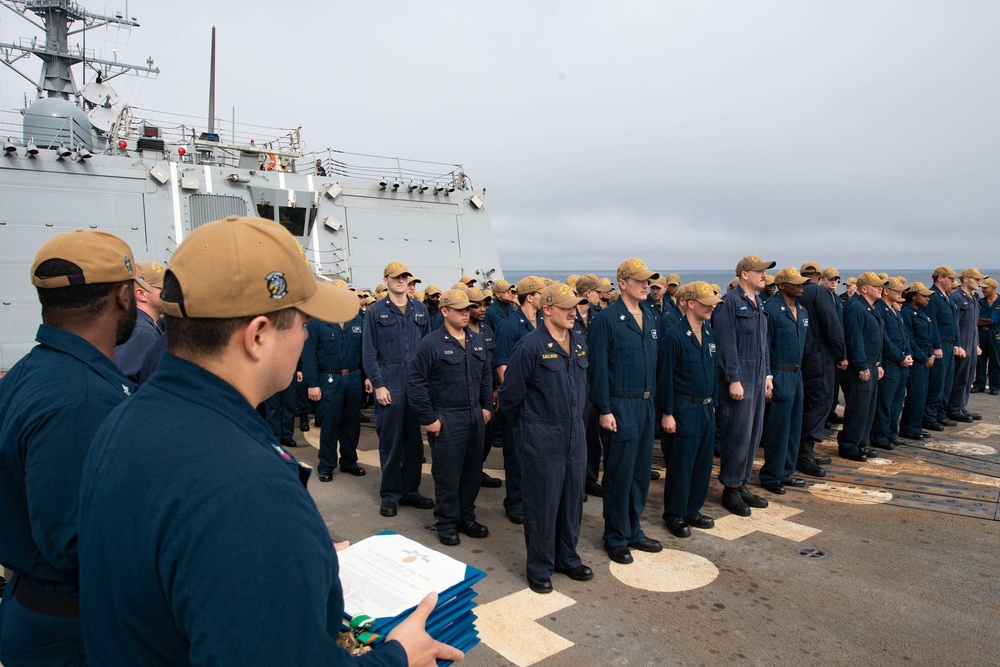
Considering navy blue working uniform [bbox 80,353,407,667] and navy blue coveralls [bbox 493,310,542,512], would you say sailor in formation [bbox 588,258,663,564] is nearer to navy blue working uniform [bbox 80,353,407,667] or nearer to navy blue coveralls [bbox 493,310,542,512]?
navy blue coveralls [bbox 493,310,542,512]

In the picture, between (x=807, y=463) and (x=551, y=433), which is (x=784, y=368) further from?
(x=551, y=433)

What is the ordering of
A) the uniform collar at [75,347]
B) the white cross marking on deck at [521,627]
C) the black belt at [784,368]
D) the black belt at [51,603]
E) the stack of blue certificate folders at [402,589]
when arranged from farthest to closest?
the black belt at [784,368]
the white cross marking on deck at [521,627]
the uniform collar at [75,347]
the black belt at [51,603]
the stack of blue certificate folders at [402,589]

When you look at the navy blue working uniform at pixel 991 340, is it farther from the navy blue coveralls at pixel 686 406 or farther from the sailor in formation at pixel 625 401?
the sailor in formation at pixel 625 401

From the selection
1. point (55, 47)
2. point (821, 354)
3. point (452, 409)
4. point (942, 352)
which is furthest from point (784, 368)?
point (55, 47)

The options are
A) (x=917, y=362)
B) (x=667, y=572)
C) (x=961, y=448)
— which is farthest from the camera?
(x=917, y=362)

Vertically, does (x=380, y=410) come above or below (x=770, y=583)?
above

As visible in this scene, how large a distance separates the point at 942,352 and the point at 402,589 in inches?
395

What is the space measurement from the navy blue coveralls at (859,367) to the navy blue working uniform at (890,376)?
0.31 m

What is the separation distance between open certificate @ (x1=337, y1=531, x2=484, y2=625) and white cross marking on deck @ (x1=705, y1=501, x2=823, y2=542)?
4.07 metres

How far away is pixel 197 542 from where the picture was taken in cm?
99

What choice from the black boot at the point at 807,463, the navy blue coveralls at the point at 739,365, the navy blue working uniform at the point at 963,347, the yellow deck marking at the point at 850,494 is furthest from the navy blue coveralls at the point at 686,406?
the navy blue working uniform at the point at 963,347

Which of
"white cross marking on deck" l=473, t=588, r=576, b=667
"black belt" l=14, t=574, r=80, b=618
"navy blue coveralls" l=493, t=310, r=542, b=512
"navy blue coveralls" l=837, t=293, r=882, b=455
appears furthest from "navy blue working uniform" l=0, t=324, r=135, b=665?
"navy blue coveralls" l=837, t=293, r=882, b=455

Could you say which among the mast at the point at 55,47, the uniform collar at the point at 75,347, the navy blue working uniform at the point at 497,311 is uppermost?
the mast at the point at 55,47

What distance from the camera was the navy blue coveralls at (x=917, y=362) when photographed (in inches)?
344
